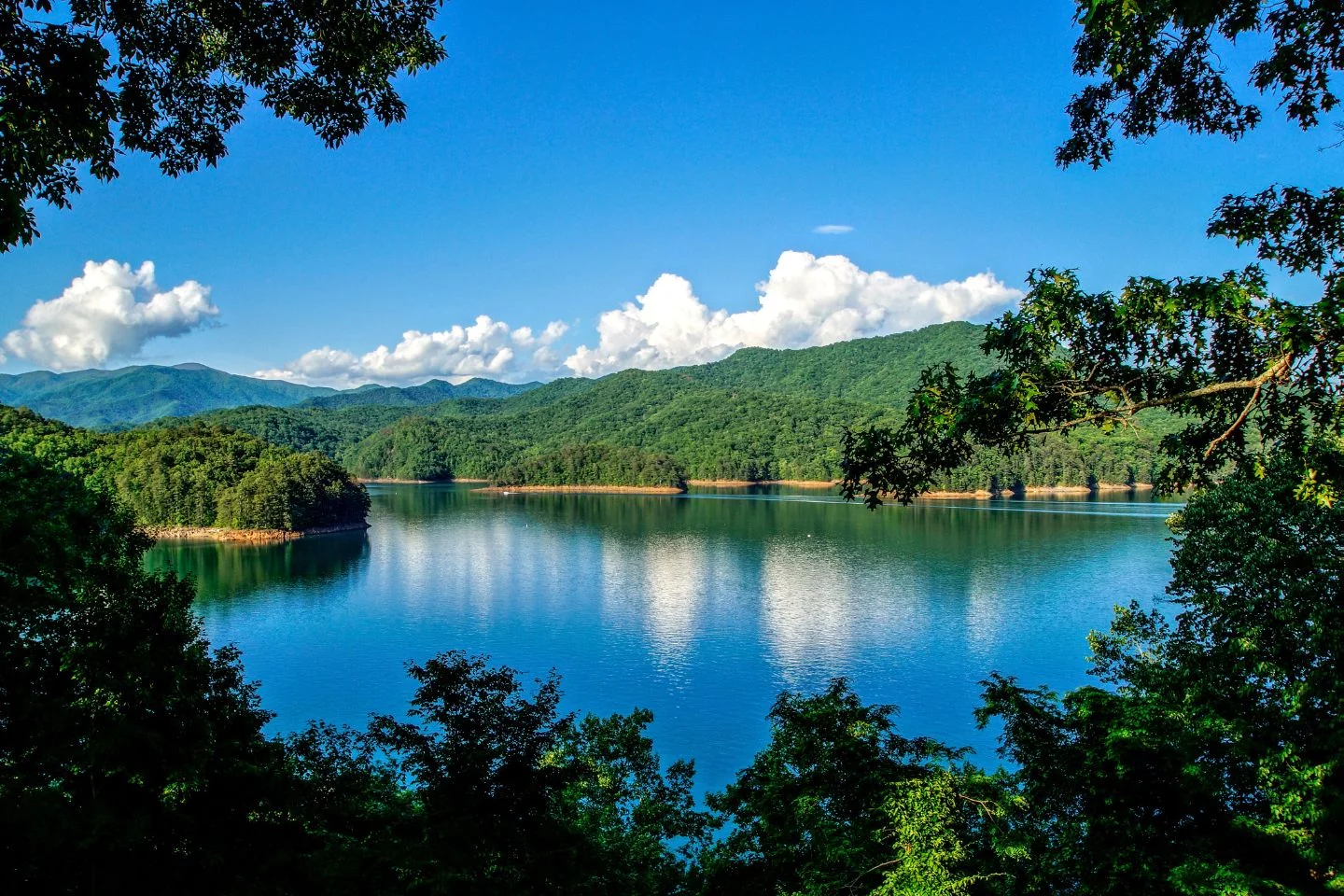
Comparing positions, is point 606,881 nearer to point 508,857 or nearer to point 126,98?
point 508,857

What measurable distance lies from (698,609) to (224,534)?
41771mm

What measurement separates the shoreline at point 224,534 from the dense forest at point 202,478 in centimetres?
41

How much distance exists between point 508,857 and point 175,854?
3.19m

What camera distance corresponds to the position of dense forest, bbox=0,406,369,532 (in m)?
56.7

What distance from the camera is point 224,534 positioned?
5684 cm

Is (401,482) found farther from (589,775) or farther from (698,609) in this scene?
(589,775)

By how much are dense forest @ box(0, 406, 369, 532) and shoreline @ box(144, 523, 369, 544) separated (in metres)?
0.41

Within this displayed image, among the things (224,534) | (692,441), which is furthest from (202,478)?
(692,441)

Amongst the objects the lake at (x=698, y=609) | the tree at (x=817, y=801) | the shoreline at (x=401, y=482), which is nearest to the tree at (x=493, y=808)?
the tree at (x=817, y=801)

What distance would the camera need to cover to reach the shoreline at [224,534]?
56.1m

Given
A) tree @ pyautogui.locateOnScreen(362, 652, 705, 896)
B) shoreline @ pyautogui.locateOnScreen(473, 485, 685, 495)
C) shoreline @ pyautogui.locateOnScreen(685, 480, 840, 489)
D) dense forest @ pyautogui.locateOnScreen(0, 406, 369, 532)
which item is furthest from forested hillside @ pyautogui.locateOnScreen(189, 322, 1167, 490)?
tree @ pyautogui.locateOnScreen(362, 652, 705, 896)

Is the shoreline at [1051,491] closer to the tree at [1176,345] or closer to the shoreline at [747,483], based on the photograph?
the shoreline at [747,483]

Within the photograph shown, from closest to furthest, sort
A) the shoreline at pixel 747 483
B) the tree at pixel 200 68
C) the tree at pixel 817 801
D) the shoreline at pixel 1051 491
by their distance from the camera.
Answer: the tree at pixel 200 68, the tree at pixel 817 801, the shoreline at pixel 1051 491, the shoreline at pixel 747 483

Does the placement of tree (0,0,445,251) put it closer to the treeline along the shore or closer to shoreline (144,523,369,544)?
the treeline along the shore
